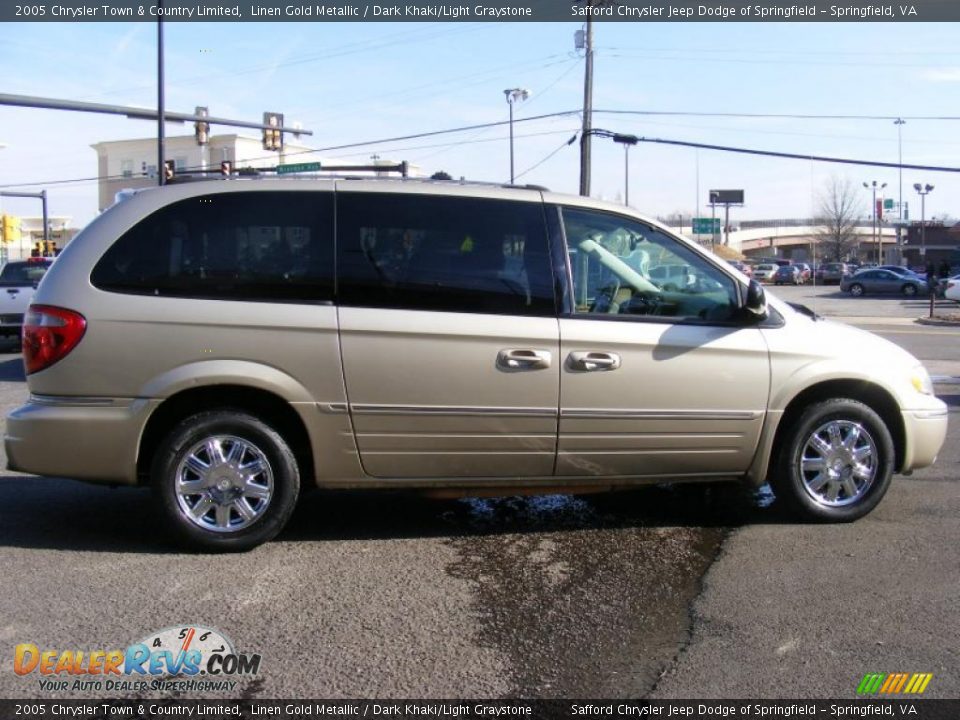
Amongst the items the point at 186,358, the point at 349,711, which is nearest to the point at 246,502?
the point at 186,358

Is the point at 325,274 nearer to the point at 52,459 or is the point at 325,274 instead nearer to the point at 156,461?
the point at 156,461

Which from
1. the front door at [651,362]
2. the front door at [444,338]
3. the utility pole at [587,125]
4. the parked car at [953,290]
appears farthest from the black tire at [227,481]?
the parked car at [953,290]

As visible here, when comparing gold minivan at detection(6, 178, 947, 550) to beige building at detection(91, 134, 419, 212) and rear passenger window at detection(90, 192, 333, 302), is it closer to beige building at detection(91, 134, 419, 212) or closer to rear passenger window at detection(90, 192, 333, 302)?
rear passenger window at detection(90, 192, 333, 302)

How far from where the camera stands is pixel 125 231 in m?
5.01

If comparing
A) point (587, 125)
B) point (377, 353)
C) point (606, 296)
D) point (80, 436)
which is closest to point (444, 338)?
point (377, 353)

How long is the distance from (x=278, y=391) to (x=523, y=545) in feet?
5.23

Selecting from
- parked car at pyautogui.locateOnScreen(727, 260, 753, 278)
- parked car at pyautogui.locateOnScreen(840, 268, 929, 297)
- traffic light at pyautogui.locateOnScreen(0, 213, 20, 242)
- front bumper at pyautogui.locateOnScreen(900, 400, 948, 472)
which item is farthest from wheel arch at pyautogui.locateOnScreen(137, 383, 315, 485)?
parked car at pyautogui.locateOnScreen(840, 268, 929, 297)

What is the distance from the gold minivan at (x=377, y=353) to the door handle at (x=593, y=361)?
12 millimetres

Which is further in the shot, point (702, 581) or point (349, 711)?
point (702, 581)

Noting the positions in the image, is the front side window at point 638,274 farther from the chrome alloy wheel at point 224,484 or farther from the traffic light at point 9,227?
the traffic light at point 9,227

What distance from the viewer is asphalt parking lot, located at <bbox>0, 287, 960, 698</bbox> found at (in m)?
3.71

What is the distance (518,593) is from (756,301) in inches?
84.2

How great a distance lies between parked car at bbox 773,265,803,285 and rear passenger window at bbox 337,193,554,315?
6137cm

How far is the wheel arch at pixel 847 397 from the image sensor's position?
5.56m
